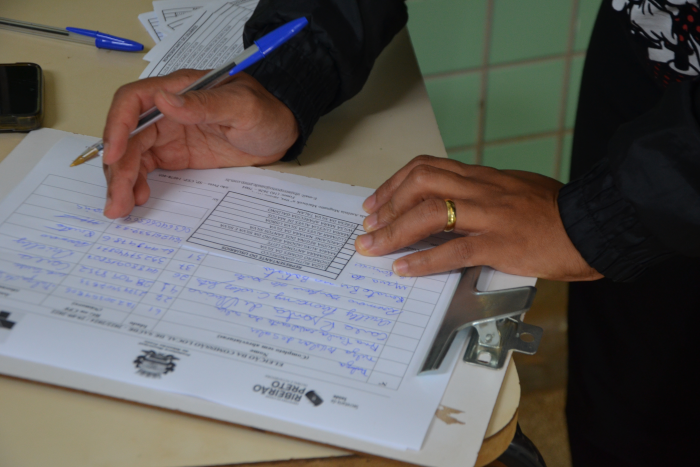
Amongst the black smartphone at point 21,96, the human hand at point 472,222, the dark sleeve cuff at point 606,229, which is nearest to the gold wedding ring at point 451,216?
the human hand at point 472,222

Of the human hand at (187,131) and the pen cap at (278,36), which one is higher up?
the pen cap at (278,36)

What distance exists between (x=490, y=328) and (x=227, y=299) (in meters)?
0.22

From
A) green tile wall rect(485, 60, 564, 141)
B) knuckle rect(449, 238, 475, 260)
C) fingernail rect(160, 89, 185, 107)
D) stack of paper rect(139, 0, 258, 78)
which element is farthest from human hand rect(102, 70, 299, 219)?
green tile wall rect(485, 60, 564, 141)

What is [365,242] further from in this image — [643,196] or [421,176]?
[643,196]


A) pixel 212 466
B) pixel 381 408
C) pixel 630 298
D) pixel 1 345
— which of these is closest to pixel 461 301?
pixel 381 408

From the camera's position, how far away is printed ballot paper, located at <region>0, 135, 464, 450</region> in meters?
0.43

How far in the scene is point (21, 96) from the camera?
27.2 inches

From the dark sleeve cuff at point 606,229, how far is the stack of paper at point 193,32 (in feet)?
1.55

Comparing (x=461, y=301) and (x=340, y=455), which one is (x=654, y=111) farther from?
(x=340, y=455)

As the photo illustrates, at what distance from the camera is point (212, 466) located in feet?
1.33

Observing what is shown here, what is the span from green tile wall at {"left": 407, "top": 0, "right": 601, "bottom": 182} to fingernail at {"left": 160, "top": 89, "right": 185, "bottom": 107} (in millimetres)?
762

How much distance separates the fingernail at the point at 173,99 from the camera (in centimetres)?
58

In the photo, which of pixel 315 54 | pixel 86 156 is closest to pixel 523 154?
pixel 315 54

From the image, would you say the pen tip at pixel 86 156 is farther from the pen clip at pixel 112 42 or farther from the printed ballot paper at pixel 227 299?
the pen clip at pixel 112 42
